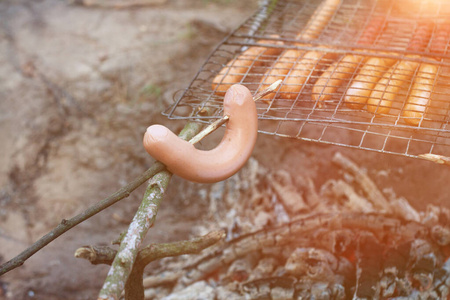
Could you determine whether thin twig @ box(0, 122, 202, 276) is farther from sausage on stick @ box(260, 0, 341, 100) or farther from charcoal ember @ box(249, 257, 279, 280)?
charcoal ember @ box(249, 257, 279, 280)

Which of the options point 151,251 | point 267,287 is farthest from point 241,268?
point 151,251

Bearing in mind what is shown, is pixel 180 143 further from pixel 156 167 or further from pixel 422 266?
pixel 422 266

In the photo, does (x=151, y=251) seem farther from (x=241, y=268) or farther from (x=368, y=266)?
(x=368, y=266)

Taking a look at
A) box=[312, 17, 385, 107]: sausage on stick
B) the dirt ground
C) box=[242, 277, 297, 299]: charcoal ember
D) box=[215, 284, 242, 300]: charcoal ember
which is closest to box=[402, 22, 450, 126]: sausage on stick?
box=[312, 17, 385, 107]: sausage on stick

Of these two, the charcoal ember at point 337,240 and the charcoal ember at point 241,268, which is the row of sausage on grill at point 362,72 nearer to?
the charcoal ember at point 337,240

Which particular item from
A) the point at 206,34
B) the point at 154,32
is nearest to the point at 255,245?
the point at 206,34

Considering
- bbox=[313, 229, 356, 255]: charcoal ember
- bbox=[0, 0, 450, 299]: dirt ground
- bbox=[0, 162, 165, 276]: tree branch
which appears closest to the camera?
bbox=[0, 162, 165, 276]: tree branch

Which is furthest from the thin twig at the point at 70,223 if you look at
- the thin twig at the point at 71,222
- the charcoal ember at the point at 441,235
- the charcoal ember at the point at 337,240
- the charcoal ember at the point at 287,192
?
the charcoal ember at the point at 441,235
